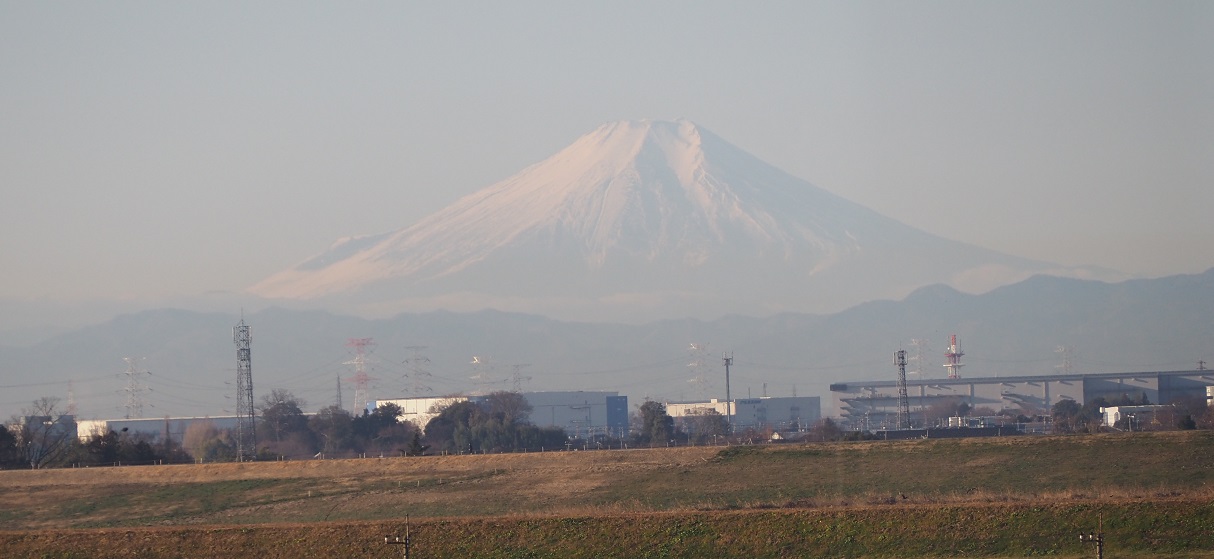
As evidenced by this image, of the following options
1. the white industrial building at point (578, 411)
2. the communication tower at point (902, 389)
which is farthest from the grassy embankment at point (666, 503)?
the white industrial building at point (578, 411)

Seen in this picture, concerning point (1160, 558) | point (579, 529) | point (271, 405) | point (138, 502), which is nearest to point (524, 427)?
point (271, 405)

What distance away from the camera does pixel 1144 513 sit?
47.8m

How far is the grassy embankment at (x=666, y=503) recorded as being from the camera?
158 feet

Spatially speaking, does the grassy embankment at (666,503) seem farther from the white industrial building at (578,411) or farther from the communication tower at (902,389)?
the white industrial building at (578,411)

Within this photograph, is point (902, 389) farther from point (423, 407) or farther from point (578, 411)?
point (423, 407)

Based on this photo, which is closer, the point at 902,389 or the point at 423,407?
the point at 902,389

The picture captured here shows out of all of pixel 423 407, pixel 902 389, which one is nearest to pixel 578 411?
pixel 423 407

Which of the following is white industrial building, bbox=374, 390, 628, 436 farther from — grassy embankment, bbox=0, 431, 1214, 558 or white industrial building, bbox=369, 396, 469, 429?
grassy embankment, bbox=0, 431, 1214, 558

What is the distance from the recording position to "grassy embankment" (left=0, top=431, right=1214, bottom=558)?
1897 inches

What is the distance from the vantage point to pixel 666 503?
6138 centimetres

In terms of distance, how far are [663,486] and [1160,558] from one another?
25861mm

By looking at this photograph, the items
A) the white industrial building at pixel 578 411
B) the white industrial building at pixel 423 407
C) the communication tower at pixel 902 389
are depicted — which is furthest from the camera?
the white industrial building at pixel 578 411

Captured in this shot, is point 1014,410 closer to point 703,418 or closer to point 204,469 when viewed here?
point 703,418

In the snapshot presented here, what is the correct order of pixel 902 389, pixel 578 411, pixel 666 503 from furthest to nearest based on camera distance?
pixel 578 411 < pixel 902 389 < pixel 666 503
